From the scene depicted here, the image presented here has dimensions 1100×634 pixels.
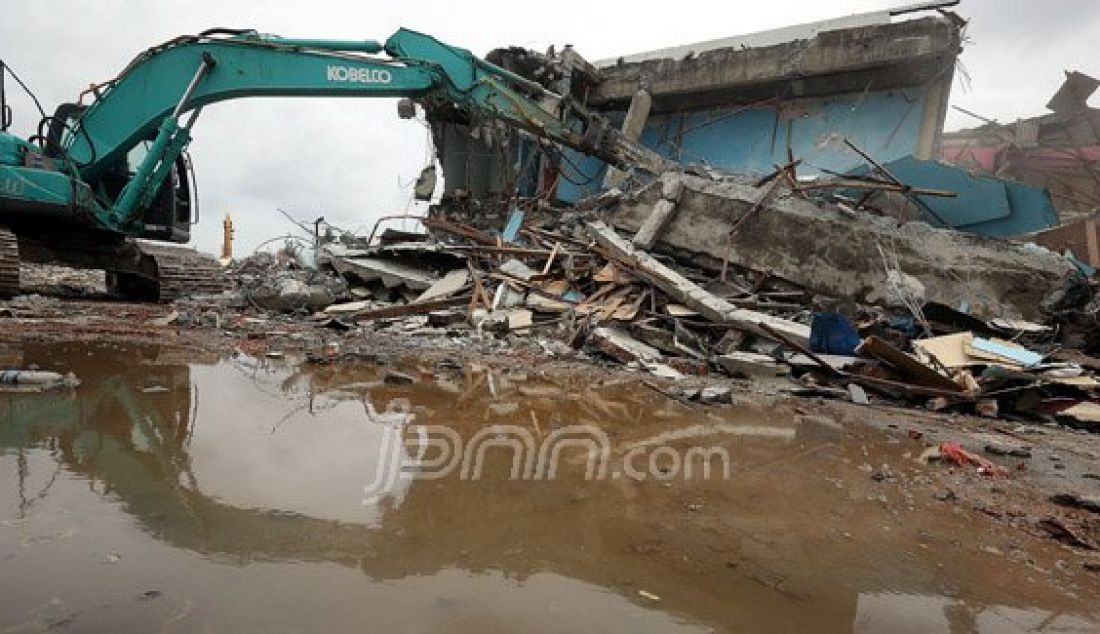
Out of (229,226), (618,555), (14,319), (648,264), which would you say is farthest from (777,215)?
(229,226)

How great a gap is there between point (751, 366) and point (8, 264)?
24.6 ft

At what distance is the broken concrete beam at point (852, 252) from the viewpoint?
6301mm

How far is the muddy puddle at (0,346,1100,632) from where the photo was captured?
1.40 meters

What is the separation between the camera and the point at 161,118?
767cm

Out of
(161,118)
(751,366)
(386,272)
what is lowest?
(751,366)

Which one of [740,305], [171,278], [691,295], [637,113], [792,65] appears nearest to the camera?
[691,295]

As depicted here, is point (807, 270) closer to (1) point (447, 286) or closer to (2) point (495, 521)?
(1) point (447, 286)

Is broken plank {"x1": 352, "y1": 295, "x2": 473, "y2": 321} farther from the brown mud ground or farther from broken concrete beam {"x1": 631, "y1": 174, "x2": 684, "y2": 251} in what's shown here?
the brown mud ground

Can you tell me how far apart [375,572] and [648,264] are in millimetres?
5839

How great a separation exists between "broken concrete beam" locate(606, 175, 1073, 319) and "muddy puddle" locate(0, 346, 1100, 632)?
387cm

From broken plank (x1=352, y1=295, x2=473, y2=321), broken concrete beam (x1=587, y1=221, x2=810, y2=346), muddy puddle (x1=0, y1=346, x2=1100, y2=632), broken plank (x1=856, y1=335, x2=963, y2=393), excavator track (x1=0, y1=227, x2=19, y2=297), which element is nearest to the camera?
muddy puddle (x1=0, y1=346, x2=1100, y2=632)

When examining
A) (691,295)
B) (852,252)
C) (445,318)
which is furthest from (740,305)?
(445,318)

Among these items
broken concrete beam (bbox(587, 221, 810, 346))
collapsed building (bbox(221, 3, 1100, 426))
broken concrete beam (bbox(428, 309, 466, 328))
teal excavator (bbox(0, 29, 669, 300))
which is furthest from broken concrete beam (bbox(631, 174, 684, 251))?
broken concrete beam (bbox(428, 309, 466, 328))

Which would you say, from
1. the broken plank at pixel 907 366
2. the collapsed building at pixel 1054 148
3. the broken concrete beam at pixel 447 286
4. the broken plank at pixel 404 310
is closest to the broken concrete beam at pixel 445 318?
the broken plank at pixel 404 310
